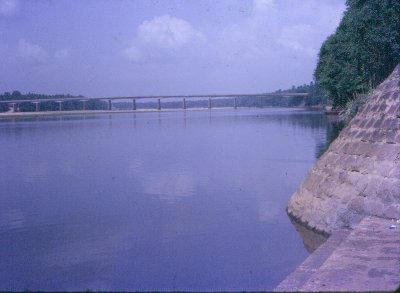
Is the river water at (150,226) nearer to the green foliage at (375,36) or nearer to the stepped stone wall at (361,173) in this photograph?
the stepped stone wall at (361,173)

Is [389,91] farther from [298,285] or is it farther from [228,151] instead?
[228,151]

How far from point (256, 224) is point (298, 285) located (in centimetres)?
644

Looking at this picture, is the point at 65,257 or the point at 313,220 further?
the point at 313,220

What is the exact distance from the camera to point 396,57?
35250 mm

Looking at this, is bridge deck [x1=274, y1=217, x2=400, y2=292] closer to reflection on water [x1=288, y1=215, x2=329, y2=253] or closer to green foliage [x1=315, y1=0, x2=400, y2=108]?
reflection on water [x1=288, y1=215, x2=329, y2=253]

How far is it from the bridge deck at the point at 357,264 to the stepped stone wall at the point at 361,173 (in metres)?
0.77

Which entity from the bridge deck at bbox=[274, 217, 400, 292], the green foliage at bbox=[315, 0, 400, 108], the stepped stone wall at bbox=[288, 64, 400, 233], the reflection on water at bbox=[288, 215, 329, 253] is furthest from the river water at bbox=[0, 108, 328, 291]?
the green foliage at bbox=[315, 0, 400, 108]

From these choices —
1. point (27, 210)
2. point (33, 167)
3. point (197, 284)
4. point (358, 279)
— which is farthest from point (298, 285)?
point (33, 167)

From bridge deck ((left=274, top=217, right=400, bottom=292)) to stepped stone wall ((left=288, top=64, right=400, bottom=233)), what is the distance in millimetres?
769

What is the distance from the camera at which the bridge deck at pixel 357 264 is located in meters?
7.11

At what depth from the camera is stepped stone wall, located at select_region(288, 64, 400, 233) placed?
11141mm

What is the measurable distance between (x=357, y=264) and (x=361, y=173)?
417 centimetres

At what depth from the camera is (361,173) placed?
38.9 ft

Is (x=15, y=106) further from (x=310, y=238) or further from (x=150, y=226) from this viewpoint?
(x=310, y=238)
